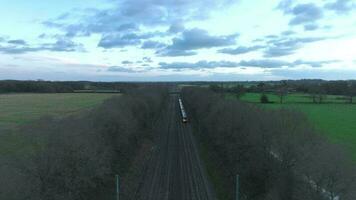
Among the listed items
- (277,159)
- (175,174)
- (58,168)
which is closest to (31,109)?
(175,174)

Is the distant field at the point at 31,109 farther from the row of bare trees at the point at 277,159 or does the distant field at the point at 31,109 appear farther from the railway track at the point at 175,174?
the row of bare trees at the point at 277,159

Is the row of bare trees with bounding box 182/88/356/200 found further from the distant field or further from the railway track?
the distant field

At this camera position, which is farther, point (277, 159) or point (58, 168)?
point (277, 159)

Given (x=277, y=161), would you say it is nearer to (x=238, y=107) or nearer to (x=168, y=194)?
(x=168, y=194)

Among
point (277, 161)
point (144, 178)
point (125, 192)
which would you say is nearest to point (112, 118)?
point (144, 178)

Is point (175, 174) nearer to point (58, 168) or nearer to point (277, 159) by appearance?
point (277, 159)
